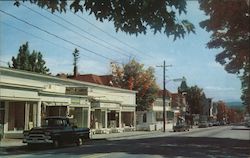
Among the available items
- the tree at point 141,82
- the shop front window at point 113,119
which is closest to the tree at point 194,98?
the tree at point 141,82

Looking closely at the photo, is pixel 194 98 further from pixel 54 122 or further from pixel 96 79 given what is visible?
pixel 54 122

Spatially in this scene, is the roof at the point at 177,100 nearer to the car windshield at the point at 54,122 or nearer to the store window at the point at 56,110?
the store window at the point at 56,110

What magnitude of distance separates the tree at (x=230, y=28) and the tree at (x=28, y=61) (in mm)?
41673

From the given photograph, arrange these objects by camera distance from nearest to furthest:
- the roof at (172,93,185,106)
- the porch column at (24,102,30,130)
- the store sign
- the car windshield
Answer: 1. the car windshield
2. the porch column at (24,102,30,130)
3. the store sign
4. the roof at (172,93,185,106)

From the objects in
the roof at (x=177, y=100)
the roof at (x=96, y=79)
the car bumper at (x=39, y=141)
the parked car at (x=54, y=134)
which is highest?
the roof at (x=96, y=79)

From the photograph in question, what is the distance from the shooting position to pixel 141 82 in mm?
76000

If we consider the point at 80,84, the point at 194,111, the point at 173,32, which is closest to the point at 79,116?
the point at 80,84

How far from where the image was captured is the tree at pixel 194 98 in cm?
14025

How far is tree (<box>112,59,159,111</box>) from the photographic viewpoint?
248 ft

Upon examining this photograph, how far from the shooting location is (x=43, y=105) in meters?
41.6

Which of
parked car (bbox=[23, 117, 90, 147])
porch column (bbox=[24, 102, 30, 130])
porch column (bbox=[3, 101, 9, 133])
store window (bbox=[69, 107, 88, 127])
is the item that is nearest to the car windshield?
parked car (bbox=[23, 117, 90, 147])

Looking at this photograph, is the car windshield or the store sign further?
the store sign

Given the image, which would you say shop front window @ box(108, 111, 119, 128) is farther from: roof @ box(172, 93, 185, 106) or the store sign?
roof @ box(172, 93, 185, 106)

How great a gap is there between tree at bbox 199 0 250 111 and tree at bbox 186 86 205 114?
104m
